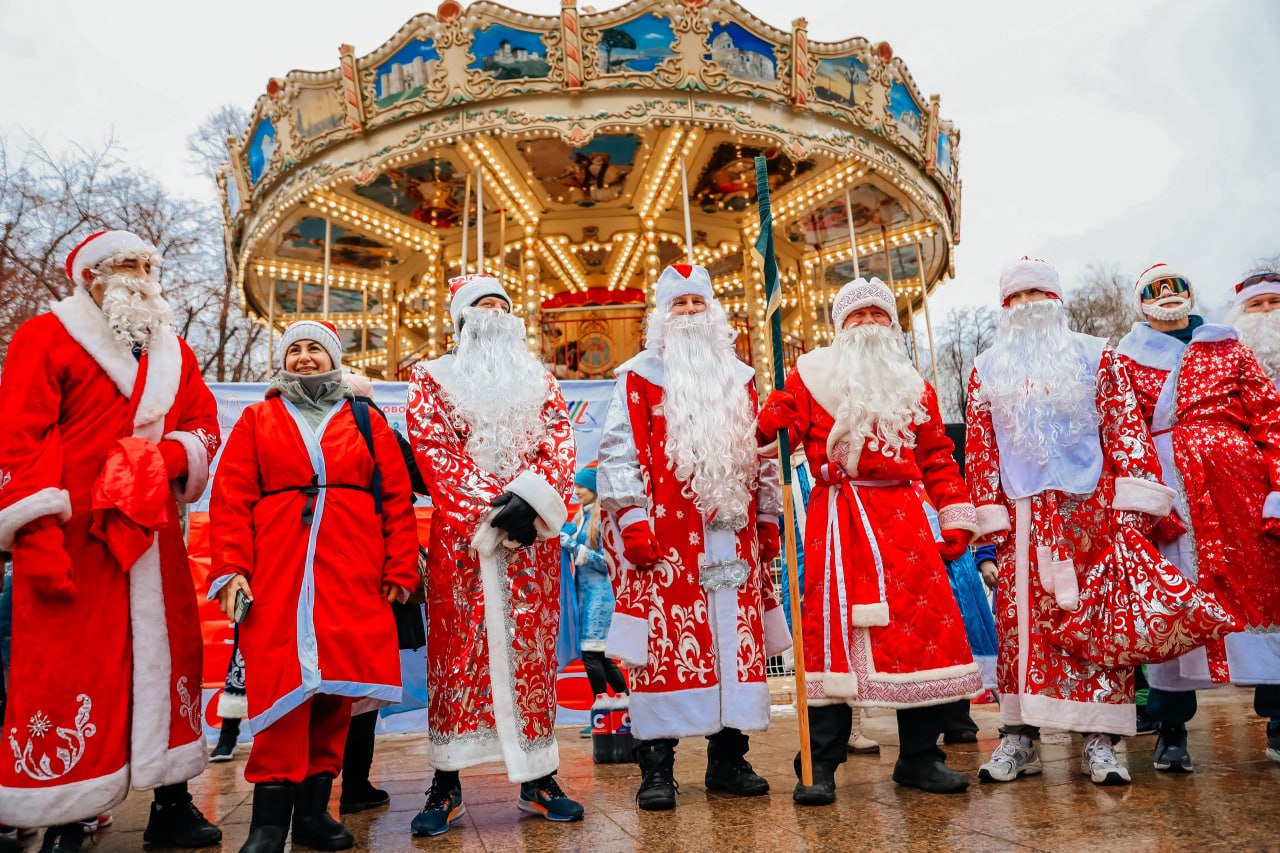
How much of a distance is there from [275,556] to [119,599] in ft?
1.90

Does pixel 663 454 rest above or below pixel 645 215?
below

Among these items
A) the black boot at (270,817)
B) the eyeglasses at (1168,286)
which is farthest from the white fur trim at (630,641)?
the eyeglasses at (1168,286)

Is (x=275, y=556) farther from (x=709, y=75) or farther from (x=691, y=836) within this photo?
(x=709, y=75)

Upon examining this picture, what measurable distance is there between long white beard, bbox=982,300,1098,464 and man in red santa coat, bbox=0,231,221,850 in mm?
3380

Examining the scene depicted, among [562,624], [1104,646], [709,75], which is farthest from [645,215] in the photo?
[1104,646]

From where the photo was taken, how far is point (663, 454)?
3.86 metres

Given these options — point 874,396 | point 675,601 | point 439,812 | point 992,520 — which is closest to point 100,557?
point 439,812

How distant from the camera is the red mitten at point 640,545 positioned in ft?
11.8

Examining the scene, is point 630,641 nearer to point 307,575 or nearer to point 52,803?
point 307,575

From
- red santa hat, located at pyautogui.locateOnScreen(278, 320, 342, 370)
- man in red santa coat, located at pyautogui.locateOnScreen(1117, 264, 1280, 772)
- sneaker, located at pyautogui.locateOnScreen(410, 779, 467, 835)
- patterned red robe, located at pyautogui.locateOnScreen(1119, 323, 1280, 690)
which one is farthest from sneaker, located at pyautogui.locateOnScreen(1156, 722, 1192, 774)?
red santa hat, located at pyautogui.locateOnScreen(278, 320, 342, 370)

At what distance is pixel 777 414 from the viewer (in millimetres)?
3766

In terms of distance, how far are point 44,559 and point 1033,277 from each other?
4.10 m

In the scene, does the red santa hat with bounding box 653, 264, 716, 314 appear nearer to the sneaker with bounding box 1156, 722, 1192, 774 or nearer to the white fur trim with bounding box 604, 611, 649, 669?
the white fur trim with bounding box 604, 611, 649, 669

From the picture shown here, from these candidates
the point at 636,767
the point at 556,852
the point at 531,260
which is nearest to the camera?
the point at 556,852
